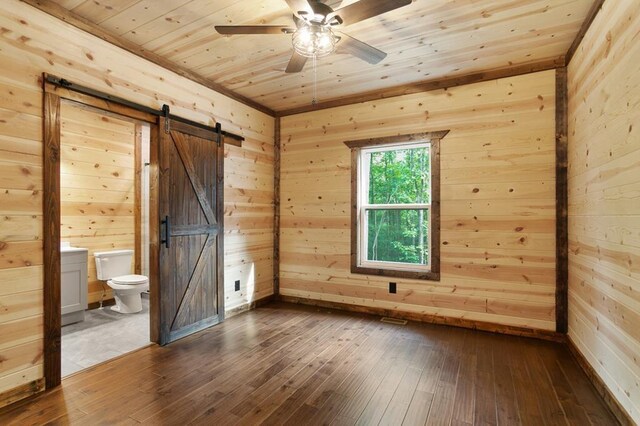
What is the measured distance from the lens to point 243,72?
3477 mm

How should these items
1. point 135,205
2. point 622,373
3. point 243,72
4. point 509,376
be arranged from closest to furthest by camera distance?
point 622,373 < point 509,376 < point 243,72 < point 135,205

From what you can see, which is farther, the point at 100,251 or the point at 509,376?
the point at 100,251

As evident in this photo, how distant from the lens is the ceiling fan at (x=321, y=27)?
1899mm

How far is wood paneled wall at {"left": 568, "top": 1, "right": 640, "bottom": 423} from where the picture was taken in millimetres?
1850

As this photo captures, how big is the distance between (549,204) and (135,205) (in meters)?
5.26

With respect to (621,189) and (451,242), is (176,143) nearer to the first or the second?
(451,242)

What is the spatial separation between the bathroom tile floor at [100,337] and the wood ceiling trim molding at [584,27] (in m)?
4.58

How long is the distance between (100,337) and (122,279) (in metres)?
0.89

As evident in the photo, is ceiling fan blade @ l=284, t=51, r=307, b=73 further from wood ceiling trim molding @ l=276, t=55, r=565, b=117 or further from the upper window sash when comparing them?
the upper window sash

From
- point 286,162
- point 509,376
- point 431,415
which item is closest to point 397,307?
point 509,376

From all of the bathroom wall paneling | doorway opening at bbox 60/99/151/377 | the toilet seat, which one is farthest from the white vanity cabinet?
the bathroom wall paneling

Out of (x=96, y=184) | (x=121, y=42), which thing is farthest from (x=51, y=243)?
(x=96, y=184)

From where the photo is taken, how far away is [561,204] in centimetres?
312

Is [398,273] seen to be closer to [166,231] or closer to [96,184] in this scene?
[166,231]
